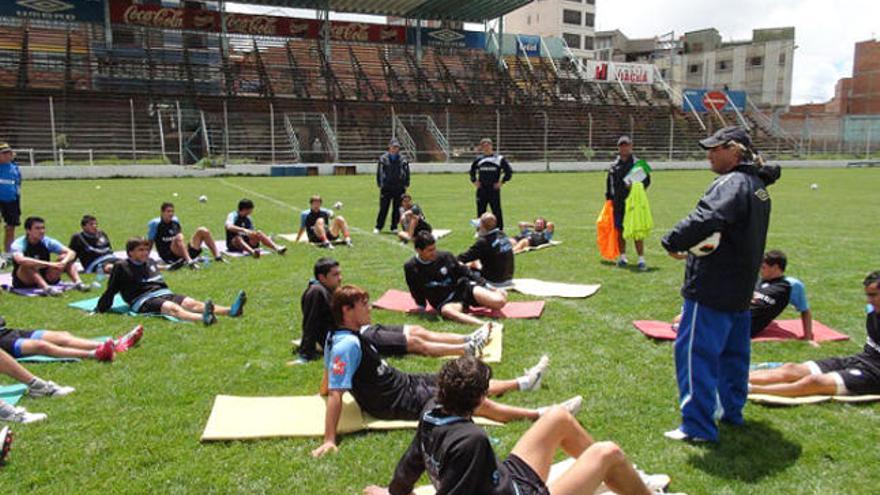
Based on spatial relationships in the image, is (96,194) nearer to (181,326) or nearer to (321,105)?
(181,326)

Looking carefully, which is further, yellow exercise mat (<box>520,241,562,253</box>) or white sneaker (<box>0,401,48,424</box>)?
yellow exercise mat (<box>520,241,562,253</box>)

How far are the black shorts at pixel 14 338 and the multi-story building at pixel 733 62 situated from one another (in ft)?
219

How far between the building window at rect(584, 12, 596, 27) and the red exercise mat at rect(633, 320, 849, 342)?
84.0 metres

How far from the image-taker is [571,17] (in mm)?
83312

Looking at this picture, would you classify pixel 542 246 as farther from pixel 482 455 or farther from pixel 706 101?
pixel 706 101

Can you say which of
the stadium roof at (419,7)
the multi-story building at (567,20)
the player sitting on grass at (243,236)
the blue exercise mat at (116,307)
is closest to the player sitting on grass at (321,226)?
the player sitting on grass at (243,236)

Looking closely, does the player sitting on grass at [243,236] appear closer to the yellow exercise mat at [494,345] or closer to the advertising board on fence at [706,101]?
the yellow exercise mat at [494,345]

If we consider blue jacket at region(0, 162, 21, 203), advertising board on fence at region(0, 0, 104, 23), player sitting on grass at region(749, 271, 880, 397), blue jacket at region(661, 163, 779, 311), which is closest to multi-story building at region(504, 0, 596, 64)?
advertising board on fence at region(0, 0, 104, 23)

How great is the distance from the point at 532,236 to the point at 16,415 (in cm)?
938

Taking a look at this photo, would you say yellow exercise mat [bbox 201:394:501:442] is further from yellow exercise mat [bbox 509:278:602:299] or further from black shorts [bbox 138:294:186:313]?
yellow exercise mat [bbox 509:278:602:299]

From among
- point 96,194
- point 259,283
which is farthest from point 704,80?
point 259,283

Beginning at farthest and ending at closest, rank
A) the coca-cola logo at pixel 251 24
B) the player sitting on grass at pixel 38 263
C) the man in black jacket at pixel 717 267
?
the coca-cola logo at pixel 251 24 → the player sitting on grass at pixel 38 263 → the man in black jacket at pixel 717 267

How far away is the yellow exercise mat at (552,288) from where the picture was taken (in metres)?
8.77

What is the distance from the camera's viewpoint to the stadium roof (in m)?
45.9
